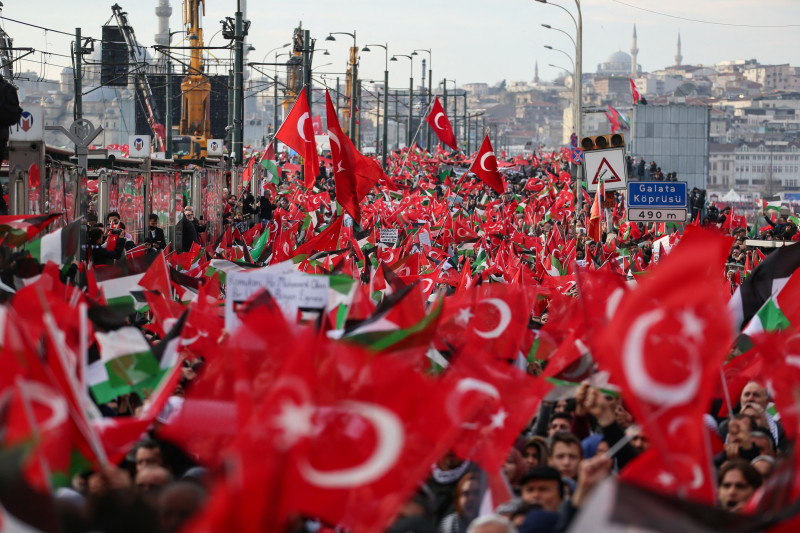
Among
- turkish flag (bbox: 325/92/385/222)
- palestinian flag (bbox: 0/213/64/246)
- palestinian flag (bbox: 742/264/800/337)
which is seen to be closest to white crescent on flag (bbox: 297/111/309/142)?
turkish flag (bbox: 325/92/385/222)

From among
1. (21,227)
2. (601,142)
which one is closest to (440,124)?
(601,142)

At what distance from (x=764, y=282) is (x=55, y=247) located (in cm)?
503

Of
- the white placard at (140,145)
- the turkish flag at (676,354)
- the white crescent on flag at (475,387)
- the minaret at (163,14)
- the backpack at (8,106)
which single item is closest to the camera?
the turkish flag at (676,354)

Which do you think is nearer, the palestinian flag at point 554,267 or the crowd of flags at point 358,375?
the crowd of flags at point 358,375

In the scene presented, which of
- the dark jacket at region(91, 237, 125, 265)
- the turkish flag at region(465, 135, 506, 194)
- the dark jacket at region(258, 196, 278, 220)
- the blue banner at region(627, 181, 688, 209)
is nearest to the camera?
the dark jacket at region(91, 237, 125, 265)

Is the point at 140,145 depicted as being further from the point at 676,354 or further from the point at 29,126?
the point at 676,354

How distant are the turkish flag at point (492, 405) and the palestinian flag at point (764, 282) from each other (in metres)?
3.37

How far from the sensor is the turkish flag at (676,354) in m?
4.48

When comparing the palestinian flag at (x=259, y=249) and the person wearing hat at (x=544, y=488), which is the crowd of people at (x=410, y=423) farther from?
the palestinian flag at (x=259, y=249)

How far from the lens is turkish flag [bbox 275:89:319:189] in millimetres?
18953

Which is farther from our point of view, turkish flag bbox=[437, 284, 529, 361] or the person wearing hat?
turkish flag bbox=[437, 284, 529, 361]

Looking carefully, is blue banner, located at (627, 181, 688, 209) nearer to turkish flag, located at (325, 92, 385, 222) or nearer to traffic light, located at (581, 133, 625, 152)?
traffic light, located at (581, 133, 625, 152)

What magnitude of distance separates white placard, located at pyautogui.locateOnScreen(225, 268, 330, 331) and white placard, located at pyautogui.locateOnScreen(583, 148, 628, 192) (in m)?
13.0

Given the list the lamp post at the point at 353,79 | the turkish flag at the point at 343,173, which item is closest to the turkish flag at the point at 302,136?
the turkish flag at the point at 343,173
